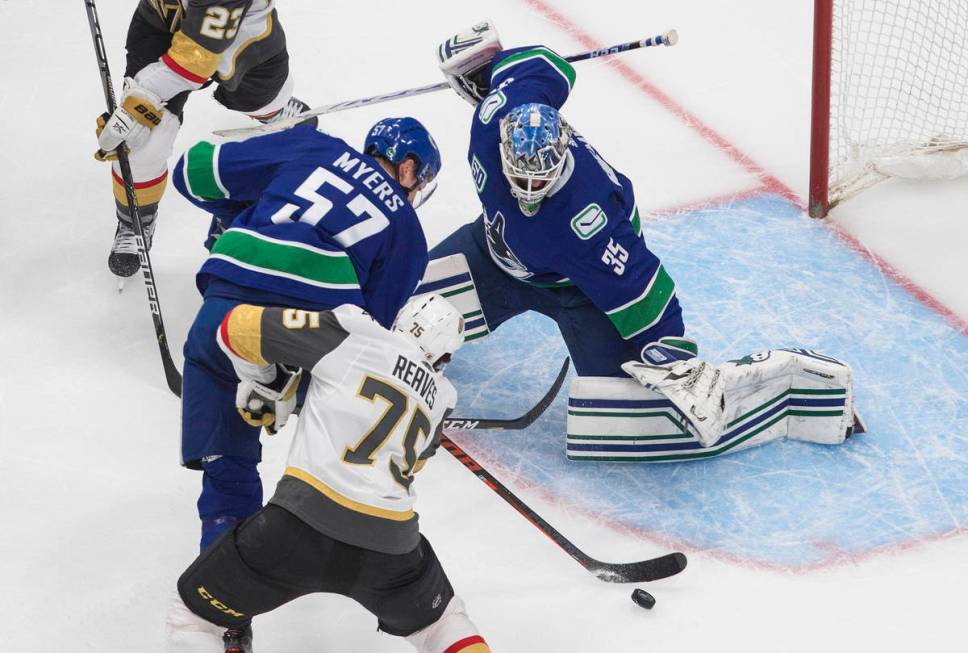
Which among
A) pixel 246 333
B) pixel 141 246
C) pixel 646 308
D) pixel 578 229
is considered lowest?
pixel 646 308

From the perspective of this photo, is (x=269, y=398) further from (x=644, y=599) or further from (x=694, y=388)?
(x=694, y=388)

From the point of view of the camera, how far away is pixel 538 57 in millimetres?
3688

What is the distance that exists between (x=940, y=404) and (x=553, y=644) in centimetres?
136

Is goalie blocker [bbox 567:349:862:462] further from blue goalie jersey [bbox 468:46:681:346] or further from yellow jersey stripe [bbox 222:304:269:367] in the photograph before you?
yellow jersey stripe [bbox 222:304:269:367]

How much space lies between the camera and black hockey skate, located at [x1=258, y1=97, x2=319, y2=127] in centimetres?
439

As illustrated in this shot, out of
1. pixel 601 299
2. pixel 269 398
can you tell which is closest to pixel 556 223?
pixel 601 299

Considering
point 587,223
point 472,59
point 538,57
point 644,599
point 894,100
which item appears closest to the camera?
point 644,599

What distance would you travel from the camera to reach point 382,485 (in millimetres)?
2584

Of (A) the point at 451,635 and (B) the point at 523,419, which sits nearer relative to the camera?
(A) the point at 451,635

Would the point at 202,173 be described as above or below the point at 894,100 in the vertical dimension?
above

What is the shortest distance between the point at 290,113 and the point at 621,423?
163 centimetres

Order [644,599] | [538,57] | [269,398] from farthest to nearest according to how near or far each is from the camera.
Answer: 1. [538,57]
2. [644,599]
3. [269,398]

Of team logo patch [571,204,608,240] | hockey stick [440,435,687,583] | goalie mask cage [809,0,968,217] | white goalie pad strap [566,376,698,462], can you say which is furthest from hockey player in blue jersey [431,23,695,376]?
goalie mask cage [809,0,968,217]

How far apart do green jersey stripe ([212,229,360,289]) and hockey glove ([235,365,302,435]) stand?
8.5 inches
